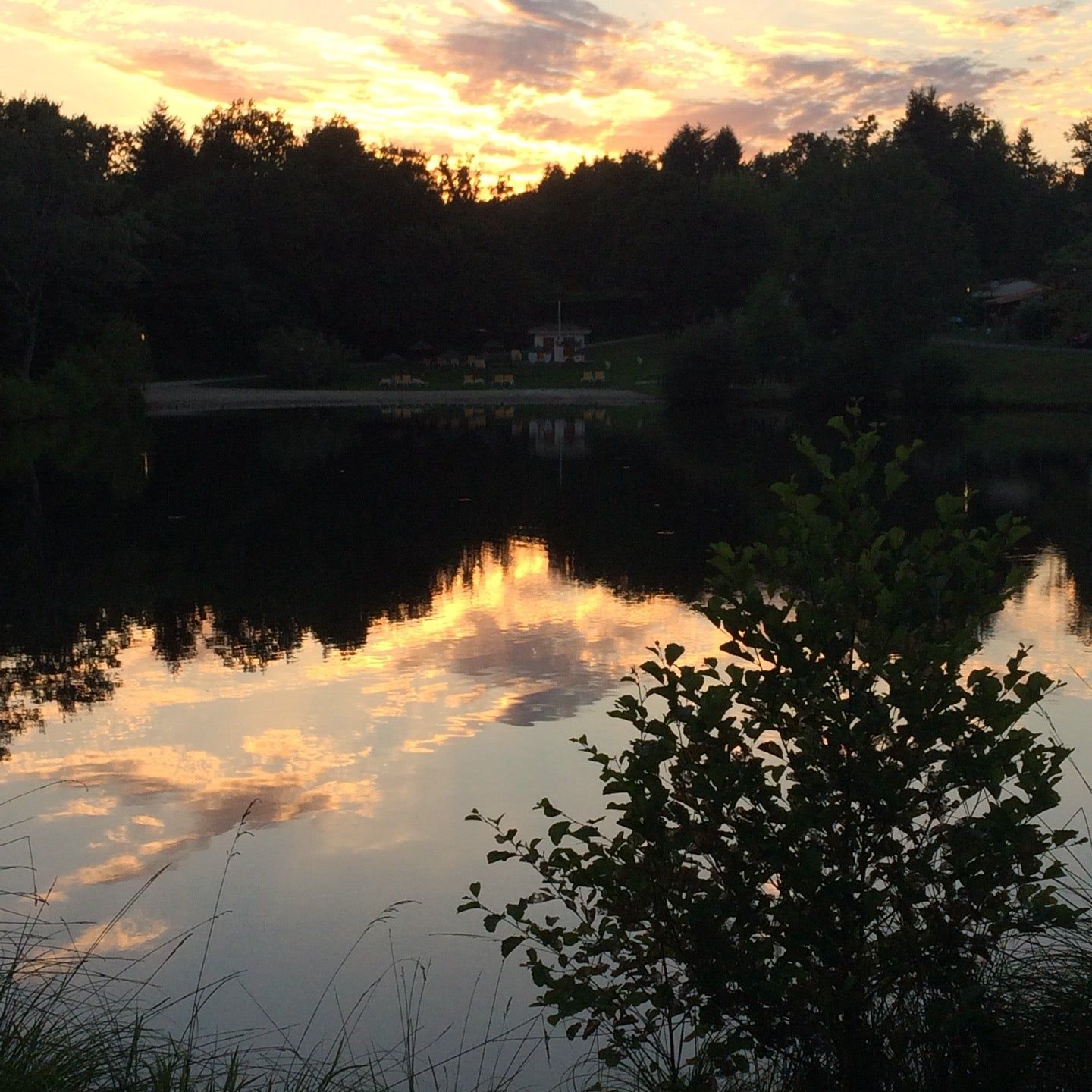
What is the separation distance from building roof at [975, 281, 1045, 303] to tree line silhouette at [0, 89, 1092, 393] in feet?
5.97

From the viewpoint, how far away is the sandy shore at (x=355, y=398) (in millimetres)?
59031

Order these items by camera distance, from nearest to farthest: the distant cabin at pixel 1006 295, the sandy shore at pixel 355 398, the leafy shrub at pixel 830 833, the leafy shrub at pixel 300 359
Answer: the leafy shrub at pixel 830 833 → the sandy shore at pixel 355 398 → the leafy shrub at pixel 300 359 → the distant cabin at pixel 1006 295

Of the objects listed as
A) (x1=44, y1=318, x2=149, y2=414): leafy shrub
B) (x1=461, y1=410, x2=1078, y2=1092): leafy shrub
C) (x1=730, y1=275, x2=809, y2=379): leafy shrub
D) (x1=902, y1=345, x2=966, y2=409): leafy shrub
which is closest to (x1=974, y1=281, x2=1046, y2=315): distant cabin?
(x1=730, y1=275, x2=809, y2=379): leafy shrub

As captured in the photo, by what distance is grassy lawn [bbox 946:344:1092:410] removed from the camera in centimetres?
5431

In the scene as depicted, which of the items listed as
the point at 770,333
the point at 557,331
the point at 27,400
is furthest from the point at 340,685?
the point at 557,331

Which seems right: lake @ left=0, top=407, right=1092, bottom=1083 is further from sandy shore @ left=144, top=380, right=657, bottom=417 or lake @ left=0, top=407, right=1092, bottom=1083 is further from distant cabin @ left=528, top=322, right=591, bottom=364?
distant cabin @ left=528, top=322, right=591, bottom=364

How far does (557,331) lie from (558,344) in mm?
1928

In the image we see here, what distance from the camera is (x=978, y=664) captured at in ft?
38.3

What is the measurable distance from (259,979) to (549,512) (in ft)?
54.9

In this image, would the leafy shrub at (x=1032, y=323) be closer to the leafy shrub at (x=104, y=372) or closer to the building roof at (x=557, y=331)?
the building roof at (x=557, y=331)

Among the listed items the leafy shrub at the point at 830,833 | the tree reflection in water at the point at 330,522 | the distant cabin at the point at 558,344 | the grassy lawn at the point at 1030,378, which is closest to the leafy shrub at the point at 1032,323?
the grassy lawn at the point at 1030,378

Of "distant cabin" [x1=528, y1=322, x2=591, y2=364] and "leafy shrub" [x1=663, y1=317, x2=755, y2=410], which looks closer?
"leafy shrub" [x1=663, y1=317, x2=755, y2=410]

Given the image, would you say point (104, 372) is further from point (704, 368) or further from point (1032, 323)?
point (1032, 323)

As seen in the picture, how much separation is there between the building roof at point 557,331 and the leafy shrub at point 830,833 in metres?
84.2
